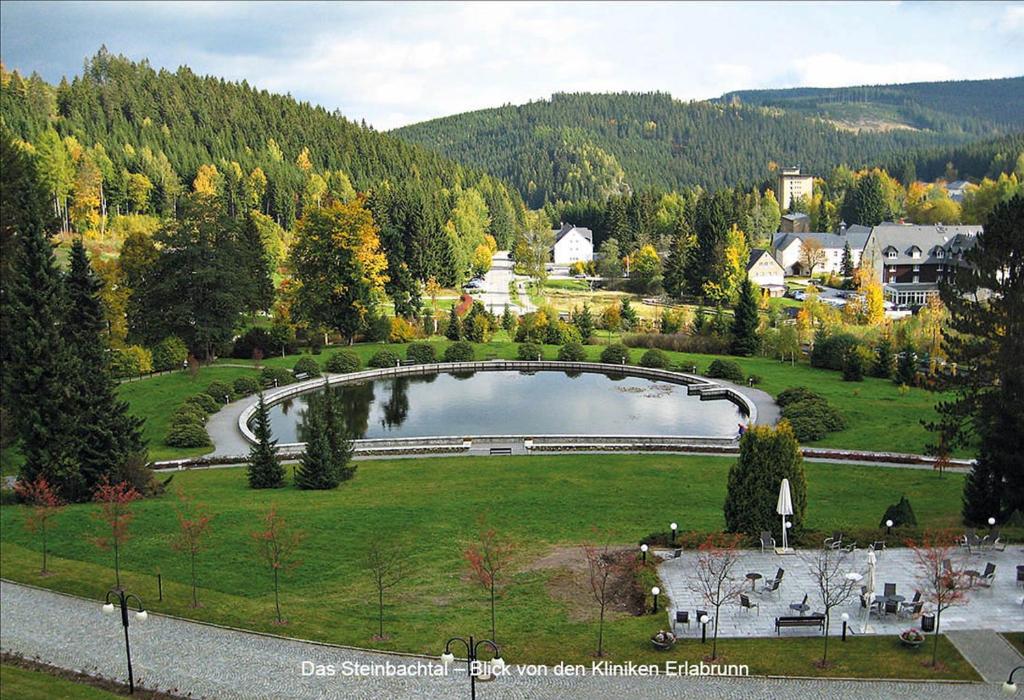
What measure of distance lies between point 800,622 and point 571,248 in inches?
4563

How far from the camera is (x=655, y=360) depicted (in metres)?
56.6

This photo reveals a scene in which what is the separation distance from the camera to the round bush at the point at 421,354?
58.8 meters

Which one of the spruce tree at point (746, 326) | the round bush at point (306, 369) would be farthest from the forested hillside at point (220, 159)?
the spruce tree at point (746, 326)

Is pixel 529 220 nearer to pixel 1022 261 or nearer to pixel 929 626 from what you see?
pixel 1022 261

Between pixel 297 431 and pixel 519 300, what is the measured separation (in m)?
46.8

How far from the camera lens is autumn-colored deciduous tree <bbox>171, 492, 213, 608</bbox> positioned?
2088 centimetres

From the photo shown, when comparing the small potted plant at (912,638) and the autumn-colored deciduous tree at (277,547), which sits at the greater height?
the autumn-colored deciduous tree at (277,547)

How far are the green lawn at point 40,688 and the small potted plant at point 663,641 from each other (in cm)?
1078

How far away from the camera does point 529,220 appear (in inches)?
5531

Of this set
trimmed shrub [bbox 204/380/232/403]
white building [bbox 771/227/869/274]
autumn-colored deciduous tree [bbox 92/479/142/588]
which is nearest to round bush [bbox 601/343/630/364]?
trimmed shrub [bbox 204/380/232/403]

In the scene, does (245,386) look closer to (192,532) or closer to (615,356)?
(615,356)

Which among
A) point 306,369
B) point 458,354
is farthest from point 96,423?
point 458,354

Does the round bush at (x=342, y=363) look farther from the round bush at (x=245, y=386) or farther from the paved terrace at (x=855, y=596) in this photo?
the paved terrace at (x=855, y=596)

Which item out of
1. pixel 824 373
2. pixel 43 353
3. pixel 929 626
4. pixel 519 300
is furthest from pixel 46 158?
pixel 929 626
